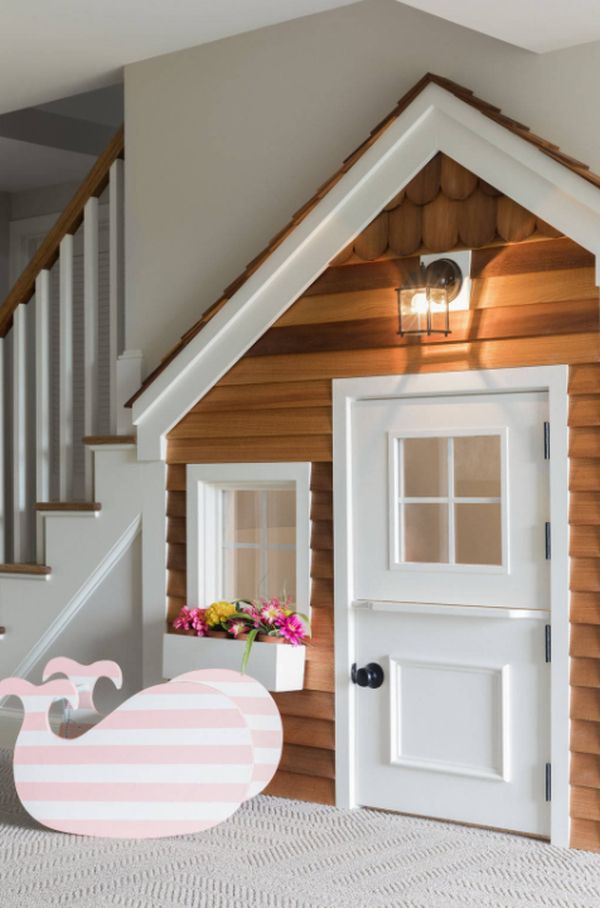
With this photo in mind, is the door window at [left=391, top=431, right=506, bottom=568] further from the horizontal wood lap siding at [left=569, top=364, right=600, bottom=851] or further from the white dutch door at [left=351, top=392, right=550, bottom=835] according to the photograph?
the horizontal wood lap siding at [left=569, top=364, right=600, bottom=851]

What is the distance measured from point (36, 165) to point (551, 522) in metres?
4.03

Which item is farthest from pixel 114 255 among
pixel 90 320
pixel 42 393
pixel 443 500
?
pixel 443 500

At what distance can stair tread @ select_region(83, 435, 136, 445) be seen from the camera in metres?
4.68

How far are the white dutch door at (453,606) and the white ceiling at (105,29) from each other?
5.09 ft

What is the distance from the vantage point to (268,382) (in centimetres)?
431

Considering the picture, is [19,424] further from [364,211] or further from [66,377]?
[364,211]

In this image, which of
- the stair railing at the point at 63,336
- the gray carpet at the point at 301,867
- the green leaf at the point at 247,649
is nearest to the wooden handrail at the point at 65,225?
the stair railing at the point at 63,336

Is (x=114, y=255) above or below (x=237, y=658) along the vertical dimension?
above

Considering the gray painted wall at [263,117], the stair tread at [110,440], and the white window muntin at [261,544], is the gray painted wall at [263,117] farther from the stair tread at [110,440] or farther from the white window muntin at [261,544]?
the white window muntin at [261,544]

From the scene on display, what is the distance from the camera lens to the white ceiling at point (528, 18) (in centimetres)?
342

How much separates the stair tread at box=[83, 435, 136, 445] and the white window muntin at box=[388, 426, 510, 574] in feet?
3.92

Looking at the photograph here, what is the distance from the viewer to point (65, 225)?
5.16m

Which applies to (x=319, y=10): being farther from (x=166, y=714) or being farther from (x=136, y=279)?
(x=166, y=714)

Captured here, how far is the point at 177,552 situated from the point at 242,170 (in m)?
1.55
